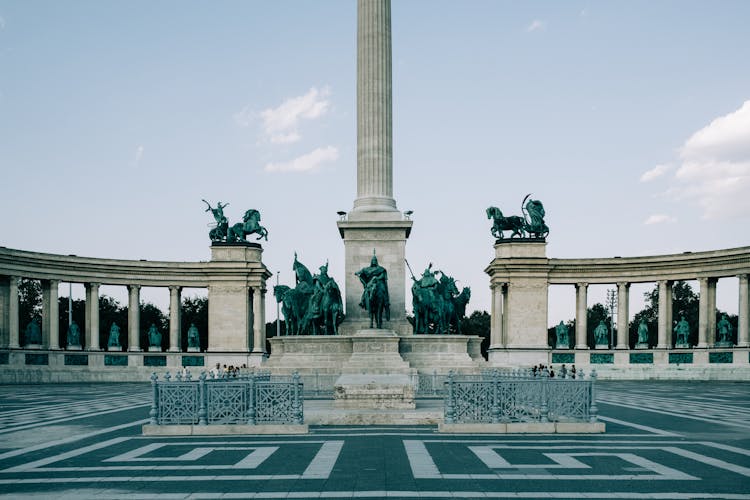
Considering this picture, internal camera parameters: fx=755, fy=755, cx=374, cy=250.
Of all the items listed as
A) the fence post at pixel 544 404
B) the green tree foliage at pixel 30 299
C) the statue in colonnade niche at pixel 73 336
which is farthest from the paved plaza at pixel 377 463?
the green tree foliage at pixel 30 299

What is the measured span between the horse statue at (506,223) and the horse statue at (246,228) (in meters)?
23.4

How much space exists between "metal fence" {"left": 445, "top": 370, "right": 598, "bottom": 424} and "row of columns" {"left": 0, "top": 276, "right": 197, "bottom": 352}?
53219mm

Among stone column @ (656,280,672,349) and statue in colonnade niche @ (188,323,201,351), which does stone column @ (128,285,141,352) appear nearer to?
statue in colonnade niche @ (188,323,201,351)

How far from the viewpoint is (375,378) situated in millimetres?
27109

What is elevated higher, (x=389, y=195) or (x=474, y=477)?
(x=389, y=195)

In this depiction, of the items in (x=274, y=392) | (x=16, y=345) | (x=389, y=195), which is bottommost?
(x=16, y=345)

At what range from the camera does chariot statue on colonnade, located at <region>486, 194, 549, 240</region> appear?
75062mm

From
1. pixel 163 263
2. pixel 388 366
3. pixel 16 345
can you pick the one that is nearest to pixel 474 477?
pixel 388 366

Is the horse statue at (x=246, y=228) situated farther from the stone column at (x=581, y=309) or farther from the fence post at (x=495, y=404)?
the fence post at (x=495, y=404)

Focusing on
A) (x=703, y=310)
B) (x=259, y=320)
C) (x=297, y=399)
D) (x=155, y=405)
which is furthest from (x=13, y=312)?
(x=703, y=310)

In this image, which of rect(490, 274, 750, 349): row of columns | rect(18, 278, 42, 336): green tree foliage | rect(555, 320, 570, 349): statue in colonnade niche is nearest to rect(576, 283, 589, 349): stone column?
rect(490, 274, 750, 349): row of columns

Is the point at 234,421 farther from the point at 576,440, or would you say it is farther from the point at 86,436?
the point at 576,440

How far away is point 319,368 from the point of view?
34625 millimetres

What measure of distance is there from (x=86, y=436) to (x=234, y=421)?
403cm
